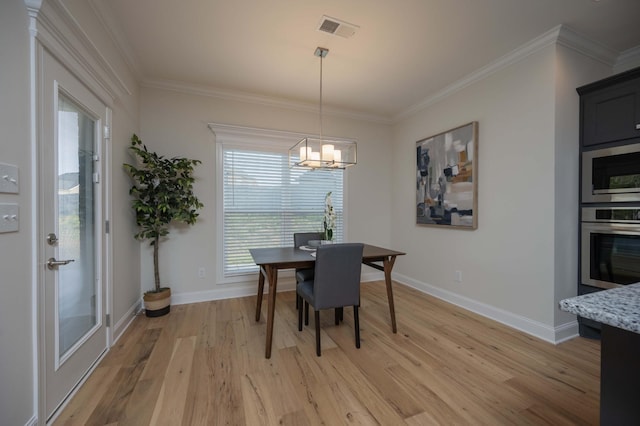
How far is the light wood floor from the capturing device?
156 centimetres

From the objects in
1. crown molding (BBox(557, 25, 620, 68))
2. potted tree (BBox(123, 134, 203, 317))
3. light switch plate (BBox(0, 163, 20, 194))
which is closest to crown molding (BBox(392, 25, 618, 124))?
crown molding (BBox(557, 25, 620, 68))

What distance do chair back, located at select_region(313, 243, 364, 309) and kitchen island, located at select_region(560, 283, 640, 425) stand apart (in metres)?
1.56

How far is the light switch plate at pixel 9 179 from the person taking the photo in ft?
3.92

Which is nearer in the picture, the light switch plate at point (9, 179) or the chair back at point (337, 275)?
the light switch plate at point (9, 179)

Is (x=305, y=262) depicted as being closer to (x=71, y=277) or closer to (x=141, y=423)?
(x=141, y=423)

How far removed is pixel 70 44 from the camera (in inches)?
65.3

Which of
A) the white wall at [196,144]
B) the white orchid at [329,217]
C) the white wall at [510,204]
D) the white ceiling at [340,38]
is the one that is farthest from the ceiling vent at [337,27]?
the white wall at [510,204]

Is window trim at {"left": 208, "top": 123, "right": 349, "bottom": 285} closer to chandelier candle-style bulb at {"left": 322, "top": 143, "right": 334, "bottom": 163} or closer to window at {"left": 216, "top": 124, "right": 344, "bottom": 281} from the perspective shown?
window at {"left": 216, "top": 124, "right": 344, "bottom": 281}

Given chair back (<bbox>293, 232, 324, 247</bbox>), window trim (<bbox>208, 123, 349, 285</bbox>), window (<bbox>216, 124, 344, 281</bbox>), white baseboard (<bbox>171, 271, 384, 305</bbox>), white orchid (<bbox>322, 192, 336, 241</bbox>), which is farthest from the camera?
window (<bbox>216, 124, 344, 281</bbox>)

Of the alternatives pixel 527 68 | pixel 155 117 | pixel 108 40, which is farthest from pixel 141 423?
pixel 527 68

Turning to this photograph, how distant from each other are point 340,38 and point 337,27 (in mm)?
161

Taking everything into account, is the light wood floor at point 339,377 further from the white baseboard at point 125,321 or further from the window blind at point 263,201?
the window blind at point 263,201

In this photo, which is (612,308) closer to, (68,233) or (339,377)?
(339,377)

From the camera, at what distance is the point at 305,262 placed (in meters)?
2.33
